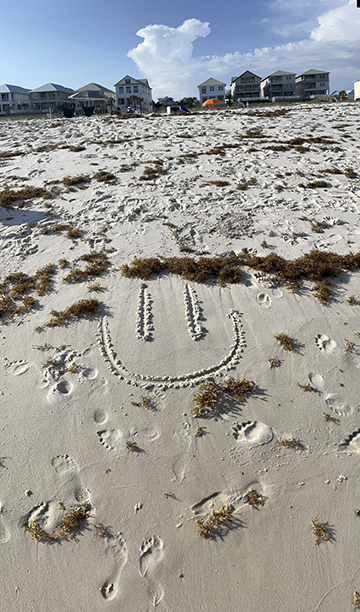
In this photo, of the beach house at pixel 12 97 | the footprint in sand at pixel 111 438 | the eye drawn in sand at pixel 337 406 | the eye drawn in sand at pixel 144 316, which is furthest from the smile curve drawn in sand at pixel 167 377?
the beach house at pixel 12 97

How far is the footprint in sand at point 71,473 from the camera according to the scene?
4.39 m

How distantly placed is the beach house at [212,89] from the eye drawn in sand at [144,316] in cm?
9289

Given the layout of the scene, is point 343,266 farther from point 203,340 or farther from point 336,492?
point 336,492

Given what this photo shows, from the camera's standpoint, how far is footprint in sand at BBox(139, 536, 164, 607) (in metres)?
3.63

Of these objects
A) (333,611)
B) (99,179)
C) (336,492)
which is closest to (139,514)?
(333,611)

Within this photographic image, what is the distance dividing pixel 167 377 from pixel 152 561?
8.58 ft

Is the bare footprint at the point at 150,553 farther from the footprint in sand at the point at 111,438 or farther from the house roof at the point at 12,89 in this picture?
the house roof at the point at 12,89

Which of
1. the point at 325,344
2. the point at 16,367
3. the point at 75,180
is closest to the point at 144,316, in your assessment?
the point at 16,367

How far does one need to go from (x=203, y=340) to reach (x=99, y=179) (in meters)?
10.0

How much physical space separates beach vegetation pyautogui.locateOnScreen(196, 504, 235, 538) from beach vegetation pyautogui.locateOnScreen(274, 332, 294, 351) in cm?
304

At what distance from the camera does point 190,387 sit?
5574 mm

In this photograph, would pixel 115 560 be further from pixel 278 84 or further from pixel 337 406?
pixel 278 84

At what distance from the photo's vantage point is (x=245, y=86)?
Result: 89.2 meters

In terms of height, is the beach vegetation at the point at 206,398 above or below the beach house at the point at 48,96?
below
